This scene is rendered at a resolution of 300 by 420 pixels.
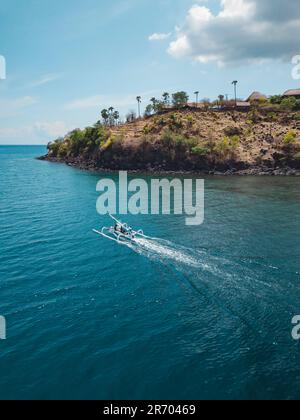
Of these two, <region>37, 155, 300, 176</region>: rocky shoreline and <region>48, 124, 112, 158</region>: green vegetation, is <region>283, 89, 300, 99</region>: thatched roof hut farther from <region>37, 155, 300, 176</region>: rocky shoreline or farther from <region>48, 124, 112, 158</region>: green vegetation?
<region>48, 124, 112, 158</region>: green vegetation

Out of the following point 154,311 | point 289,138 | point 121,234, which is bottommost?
point 154,311

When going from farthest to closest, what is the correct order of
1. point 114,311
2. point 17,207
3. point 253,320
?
point 17,207 → point 114,311 → point 253,320

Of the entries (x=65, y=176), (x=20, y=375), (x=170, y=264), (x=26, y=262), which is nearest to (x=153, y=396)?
(x=20, y=375)

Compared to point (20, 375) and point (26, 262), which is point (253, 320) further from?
point (26, 262)

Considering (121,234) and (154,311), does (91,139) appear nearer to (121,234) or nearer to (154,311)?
(121,234)

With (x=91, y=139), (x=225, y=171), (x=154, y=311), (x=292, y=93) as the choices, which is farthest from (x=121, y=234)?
(x=292, y=93)

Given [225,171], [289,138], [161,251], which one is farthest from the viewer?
[289,138]
